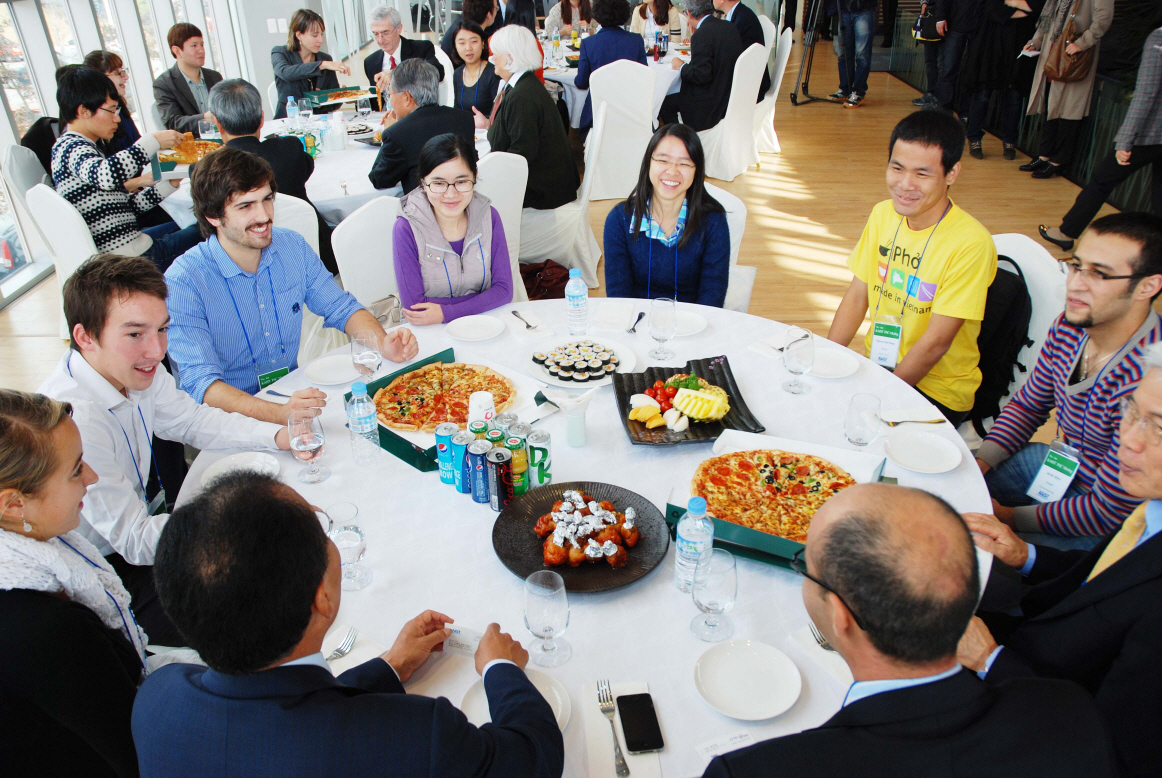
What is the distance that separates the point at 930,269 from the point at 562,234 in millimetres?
2796

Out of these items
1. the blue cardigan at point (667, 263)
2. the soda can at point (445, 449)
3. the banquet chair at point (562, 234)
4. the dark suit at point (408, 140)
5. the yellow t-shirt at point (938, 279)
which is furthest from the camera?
the banquet chair at point (562, 234)

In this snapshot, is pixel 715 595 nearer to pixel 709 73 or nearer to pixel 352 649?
pixel 352 649

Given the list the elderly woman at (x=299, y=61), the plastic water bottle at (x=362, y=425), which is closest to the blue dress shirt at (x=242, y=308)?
the plastic water bottle at (x=362, y=425)

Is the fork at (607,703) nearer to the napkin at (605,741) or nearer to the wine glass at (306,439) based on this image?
the napkin at (605,741)

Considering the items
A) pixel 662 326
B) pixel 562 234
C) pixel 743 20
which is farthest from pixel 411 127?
pixel 743 20

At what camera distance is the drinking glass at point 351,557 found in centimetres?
166

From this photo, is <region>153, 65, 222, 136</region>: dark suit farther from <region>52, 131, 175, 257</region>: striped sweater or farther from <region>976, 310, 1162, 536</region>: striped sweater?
<region>976, 310, 1162, 536</region>: striped sweater

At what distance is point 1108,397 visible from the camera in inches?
83.0

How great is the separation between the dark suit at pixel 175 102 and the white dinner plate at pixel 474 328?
3.98 metres

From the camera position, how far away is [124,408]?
2080 mm

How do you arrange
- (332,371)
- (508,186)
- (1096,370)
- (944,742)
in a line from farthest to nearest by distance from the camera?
(508,186) → (332,371) → (1096,370) → (944,742)

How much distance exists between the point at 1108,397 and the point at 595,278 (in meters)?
3.53

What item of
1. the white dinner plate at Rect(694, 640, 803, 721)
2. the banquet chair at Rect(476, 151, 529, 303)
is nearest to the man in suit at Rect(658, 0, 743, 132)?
the banquet chair at Rect(476, 151, 529, 303)

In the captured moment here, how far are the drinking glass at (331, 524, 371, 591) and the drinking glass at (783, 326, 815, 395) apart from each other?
1.39m
